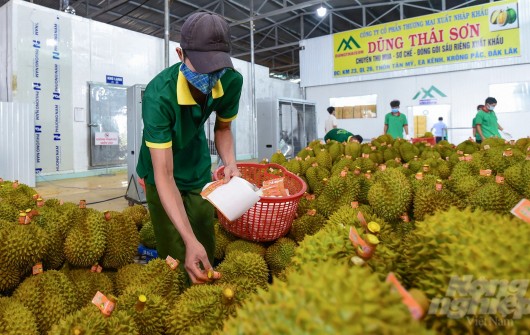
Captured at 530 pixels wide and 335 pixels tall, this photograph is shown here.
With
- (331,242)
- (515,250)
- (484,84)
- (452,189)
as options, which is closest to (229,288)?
(331,242)

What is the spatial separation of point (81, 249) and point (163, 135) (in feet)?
2.03

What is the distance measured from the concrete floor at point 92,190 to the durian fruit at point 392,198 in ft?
12.3

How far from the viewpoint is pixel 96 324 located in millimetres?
975

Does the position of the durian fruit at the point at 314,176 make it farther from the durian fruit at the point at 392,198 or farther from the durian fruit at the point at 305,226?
the durian fruit at the point at 392,198

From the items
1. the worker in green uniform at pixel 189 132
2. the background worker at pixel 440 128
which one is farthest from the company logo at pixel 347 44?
the worker in green uniform at pixel 189 132

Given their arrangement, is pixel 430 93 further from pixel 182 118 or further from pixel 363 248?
pixel 363 248

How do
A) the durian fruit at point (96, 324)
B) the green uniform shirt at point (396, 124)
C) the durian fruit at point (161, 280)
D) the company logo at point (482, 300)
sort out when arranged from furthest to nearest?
the green uniform shirt at point (396, 124) → the durian fruit at point (161, 280) → the durian fruit at point (96, 324) → the company logo at point (482, 300)

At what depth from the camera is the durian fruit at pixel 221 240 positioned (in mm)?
2293

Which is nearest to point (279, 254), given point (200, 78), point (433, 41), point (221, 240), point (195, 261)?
point (221, 240)

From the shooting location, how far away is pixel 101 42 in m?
8.87

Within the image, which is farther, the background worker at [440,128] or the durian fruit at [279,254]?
the background worker at [440,128]

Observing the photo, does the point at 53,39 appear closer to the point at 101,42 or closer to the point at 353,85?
the point at 101,42

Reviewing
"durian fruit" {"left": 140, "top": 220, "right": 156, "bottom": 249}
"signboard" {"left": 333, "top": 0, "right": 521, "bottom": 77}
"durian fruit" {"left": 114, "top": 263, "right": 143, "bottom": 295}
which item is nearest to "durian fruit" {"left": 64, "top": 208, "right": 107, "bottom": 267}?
"durian fruit" {"left": 114, "top": 263, "right": 143, "bottom": 295}

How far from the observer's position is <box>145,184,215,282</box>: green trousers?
1966 millimetres
